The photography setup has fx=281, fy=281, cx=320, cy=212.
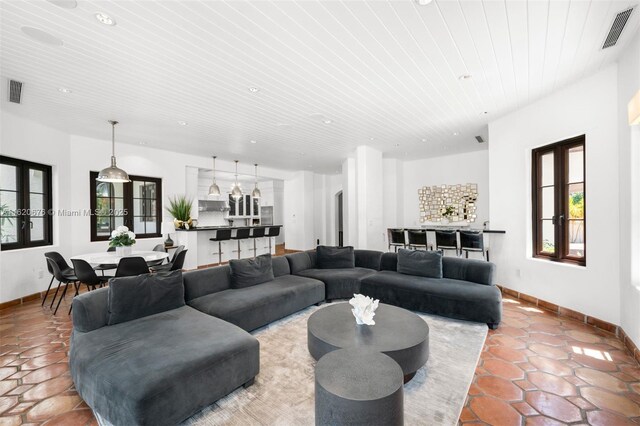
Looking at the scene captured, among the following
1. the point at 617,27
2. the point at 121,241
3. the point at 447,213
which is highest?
the point at 617,27

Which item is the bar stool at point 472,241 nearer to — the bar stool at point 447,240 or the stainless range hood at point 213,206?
the bar stool at point 447,240

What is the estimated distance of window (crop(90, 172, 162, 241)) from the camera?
19.0 feet

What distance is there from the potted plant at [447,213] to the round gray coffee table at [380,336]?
5.14m

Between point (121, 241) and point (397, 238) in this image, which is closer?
point (121, 241)

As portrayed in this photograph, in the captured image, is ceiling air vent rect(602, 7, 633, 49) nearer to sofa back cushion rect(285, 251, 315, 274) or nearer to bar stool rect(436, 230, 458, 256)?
bar stool rect(436, 230, 458, 256)

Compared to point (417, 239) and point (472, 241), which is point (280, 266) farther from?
point (472, 241)

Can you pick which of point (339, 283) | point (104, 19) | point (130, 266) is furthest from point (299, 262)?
point (104, 19)

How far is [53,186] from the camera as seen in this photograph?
16.6ft

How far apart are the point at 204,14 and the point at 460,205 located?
6.93m

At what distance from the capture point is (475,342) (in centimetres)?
297

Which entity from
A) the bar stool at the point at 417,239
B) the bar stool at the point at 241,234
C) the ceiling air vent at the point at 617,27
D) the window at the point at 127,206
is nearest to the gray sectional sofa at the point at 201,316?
the bar stool at the point at 417,239

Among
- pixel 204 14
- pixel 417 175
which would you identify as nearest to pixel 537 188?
pixel 417 175

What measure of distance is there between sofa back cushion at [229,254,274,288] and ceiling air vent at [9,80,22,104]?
3207 millimetres

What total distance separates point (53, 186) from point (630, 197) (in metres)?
8.24
